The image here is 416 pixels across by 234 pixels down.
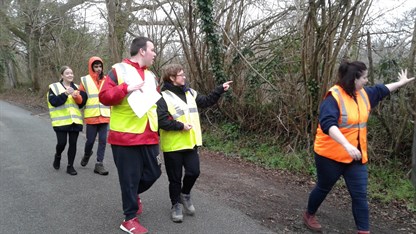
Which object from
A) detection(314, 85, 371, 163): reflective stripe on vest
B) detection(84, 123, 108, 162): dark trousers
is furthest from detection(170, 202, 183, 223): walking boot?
detection(84, 123, 108, 162): dark trousers

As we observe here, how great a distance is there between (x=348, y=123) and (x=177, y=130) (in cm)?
176

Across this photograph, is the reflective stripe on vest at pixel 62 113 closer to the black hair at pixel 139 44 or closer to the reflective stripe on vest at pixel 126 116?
the reflective stripe on vest at pixel 126 116

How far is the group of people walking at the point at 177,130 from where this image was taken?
11.8ft

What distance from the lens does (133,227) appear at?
3807 millimetres

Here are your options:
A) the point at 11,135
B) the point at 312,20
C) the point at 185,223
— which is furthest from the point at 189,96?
the point at 11,135

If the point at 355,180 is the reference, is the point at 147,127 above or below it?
above

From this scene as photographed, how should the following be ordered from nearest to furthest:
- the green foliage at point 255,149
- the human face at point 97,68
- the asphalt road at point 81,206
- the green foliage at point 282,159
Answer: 1. the asphalt road at point 81,206
2. the green foliage at point 282,159
3. the human face at point 97,68
4. the green foliage at point 255,149

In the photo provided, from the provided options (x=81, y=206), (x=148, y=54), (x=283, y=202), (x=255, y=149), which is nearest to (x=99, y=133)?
(x=81, y=206)

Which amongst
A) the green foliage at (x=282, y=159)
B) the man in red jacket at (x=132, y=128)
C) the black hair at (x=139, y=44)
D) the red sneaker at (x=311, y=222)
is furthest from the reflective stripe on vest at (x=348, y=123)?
the green foliage at (x=282, y=159)

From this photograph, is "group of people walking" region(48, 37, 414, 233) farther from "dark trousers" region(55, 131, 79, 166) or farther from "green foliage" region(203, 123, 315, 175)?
"green foliage" region(203, 123, 315, 175)

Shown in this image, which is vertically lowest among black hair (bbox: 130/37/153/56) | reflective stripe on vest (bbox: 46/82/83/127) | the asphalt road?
the asphalt road

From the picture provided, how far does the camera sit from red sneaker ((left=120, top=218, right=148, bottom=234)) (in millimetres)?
3789

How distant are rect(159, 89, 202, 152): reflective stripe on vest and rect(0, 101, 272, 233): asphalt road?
2.95 ft

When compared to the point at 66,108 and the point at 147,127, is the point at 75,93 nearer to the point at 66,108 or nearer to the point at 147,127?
the point at 66,108
